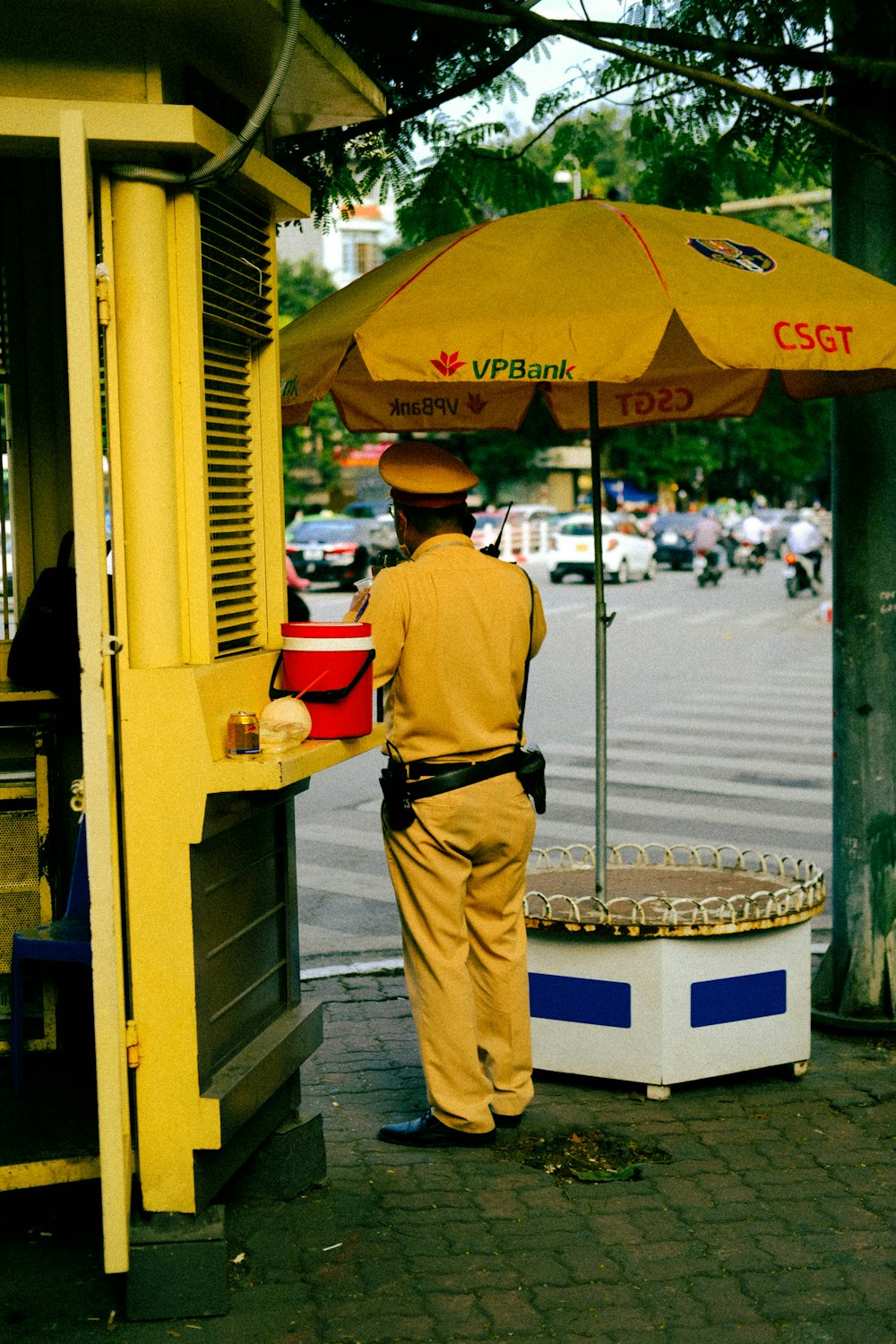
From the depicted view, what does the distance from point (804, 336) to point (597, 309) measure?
1.88 feet

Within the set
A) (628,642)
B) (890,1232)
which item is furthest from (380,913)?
(628,642)

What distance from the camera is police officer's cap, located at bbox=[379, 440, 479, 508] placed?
423 cm

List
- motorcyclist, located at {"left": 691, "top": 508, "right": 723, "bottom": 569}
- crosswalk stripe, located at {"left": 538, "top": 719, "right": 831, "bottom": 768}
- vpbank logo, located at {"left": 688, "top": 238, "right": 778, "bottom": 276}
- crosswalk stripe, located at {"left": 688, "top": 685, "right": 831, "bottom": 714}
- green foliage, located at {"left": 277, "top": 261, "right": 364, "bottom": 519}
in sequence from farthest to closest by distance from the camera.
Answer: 1. green foliage, located at {"left": 277, "top": 261, "right": 364, "bottom": 519}
2. motorcyclist, located at {"left": 691, "top": 508, "right": 723, "bottom": 569}
3. crosswalk stripe, located at {"left": 688, "top": 685, "right": 831, "bottom": 714}
4. crosswalk stripe, located at {"left": 538, "top": 719, "right": 831, "bottom": 768}
5. vpbank logo, located at {"left": 688, "top": 238, "right": 778, "bottom": 276}

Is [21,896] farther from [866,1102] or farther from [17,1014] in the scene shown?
[866,1102]

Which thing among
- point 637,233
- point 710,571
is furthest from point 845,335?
point 710,571

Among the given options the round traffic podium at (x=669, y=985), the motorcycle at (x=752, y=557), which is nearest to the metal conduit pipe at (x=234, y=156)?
the round traffic podium at (x=669, y=985)

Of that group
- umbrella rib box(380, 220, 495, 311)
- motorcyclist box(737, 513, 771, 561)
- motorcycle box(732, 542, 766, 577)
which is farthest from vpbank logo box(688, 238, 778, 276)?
motorcycle box(732, 542, 766, 577)

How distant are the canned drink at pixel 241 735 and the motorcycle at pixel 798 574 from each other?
26.2m

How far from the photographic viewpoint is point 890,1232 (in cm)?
375

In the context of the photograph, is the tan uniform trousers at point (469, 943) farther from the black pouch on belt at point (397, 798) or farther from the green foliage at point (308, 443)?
the green foliage at point (308, 443)

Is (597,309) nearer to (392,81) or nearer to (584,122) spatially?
(392,81)

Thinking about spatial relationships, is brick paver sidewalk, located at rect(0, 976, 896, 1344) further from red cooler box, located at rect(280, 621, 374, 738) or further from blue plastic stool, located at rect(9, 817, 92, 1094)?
red cooler box, located at rect(280, 621, 374, 738)

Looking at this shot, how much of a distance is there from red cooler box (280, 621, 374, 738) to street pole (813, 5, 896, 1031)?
91.8 inches

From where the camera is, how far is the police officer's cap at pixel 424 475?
4.23 m
